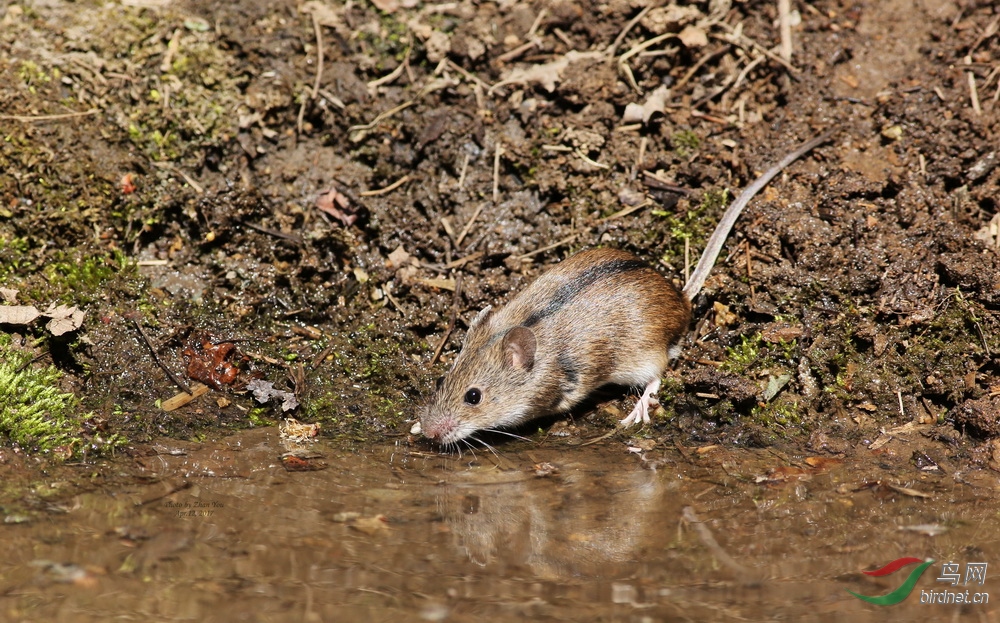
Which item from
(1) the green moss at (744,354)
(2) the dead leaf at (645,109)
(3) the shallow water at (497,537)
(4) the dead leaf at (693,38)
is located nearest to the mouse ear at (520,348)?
(3) the shallow water at (497,537)

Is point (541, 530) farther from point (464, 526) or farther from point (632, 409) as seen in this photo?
point (632, 409)

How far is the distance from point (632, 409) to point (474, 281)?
68.6 inches

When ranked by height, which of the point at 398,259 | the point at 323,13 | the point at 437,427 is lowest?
the point at 437,427

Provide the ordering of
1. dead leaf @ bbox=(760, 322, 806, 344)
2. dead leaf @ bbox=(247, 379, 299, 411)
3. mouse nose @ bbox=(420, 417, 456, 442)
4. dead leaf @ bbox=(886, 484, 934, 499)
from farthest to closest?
dead leaf @ bbox=(760, 322, 806, 344) → dead leaf @ bbox=(247, 379, 299, 411) → mouse nose @ bbox=(420, 417, 456, 442) → dead leaf @ bbox=(886, 484, 934, 499)

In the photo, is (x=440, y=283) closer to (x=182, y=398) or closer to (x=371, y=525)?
(x=182, y=398)

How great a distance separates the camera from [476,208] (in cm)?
726

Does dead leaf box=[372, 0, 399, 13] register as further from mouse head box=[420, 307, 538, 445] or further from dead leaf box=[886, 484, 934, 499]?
dead leaf box=[886, 484, 934, 499]

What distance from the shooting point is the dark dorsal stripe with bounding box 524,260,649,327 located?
6.25 m

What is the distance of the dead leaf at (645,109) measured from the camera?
24.3 feet

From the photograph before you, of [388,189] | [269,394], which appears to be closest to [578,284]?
[388,189]

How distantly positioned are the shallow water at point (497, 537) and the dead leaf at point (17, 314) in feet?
5.05

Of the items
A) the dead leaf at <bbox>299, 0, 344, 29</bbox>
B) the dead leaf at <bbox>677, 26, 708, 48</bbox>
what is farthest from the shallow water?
the dead leaf at <bbox>299, 0, 344, 29</bbox>

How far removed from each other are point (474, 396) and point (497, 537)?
1.67 meters

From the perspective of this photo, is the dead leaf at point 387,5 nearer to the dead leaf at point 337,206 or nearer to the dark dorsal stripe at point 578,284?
the dead leaf at point 337,206
